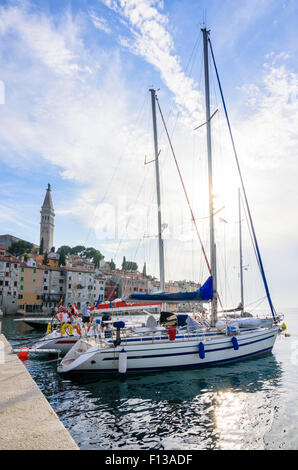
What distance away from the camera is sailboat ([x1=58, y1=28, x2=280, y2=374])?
13.4m

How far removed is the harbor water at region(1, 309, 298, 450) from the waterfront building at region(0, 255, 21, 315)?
190ft

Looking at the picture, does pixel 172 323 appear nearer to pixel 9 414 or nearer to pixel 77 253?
pixel 9 414

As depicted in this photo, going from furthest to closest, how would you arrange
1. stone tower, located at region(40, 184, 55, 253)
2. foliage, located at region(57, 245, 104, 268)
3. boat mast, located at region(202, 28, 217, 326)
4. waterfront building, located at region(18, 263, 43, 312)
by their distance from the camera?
stone tower, located at region(40, 184, 55, 253) < foliage, located at region(57, 245, 104, 268) < waterfront building, located at region(18, 263, 43, 312) < boat mast, located at region(202, 28, 217, 326)

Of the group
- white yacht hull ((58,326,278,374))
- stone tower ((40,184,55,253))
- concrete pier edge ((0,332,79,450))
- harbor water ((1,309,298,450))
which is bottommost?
harbor water ((1,309,298,450))

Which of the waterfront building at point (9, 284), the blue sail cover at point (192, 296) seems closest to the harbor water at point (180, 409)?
the blue sail cover at point (192, 296)

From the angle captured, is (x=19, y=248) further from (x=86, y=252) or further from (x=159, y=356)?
(x=159, y=356)

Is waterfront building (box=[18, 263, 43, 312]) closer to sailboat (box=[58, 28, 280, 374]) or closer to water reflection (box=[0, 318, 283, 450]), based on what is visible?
water reflection (box=[0, 318, 283, 450])

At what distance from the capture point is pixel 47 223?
135 meters

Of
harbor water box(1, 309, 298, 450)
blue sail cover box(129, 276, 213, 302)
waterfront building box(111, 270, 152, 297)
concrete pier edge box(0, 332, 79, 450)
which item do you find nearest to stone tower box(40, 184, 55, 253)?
waterfront building box(111, 270, 152, 297)

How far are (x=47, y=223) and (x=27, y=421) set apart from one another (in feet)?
450

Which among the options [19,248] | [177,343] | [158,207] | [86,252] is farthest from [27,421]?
[86,252]

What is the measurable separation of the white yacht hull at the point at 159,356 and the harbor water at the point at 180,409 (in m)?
0.43

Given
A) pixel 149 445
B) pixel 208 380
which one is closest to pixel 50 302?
pixel 208 380

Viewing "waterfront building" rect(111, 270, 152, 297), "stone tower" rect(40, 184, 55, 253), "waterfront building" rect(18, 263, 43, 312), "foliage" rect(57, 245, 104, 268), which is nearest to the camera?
"waterfront building" rect(18, 263, 43, 312)
